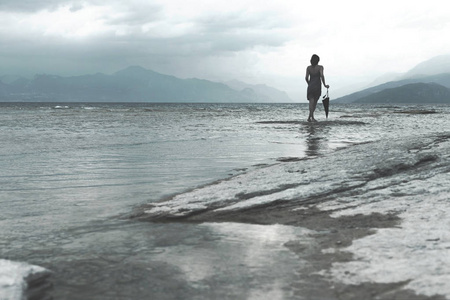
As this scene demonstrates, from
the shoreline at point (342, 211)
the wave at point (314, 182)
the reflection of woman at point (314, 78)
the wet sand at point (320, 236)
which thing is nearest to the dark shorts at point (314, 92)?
the reflection of woman at point (314, 78)

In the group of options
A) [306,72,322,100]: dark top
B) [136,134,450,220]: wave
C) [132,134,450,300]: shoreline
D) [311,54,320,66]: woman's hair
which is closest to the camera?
[132,134,450,300]: shoreline

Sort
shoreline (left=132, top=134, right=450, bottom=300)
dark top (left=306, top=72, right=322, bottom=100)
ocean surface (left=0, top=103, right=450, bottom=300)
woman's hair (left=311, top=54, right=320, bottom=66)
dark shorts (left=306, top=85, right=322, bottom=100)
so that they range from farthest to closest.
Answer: dark shorts (left=306, top=85, right=322, bottom=100), dark top (left=306, top=72, right=322, bottom=100), woman's hair (left=311, top=54, right=320, bottom=66), ocean surface (left=0, top=103, right=450, bottom=300), shoreline (left=132, top=134, right=450, bottom=300)

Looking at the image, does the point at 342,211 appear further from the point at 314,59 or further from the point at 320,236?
the point at 314,59

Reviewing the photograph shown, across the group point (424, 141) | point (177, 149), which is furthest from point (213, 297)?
point (177, 149)

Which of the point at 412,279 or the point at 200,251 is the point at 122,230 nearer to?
the point at 200,251

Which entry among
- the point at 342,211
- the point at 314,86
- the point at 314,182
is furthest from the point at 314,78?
the point at 342,211

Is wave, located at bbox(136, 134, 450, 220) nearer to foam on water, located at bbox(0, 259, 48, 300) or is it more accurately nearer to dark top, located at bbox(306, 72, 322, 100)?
foam on water, located at bbox(0, 259, 48, 300)

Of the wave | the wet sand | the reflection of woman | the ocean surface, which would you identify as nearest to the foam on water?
the ocean surface

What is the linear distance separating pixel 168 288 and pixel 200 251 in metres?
0.78

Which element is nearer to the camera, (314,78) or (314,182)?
(314,182)

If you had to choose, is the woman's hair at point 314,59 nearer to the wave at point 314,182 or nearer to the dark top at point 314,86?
the dark top at point 314,86

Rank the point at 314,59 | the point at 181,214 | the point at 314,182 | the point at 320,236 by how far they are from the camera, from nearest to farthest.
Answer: the point at 320,236
the point at 181,214
the point at 314,182
the point at 314,59

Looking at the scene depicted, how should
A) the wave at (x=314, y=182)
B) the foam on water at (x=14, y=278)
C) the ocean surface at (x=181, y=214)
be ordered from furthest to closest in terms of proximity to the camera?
the wave at (x=314, y=182)
the ocean surface at (x=181, y=214)
the foam on water at (x=14, y=278)

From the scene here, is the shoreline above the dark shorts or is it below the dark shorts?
below
